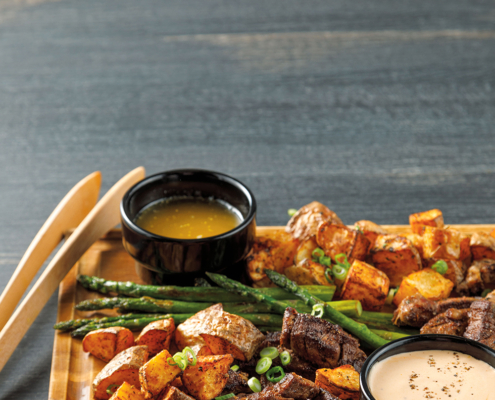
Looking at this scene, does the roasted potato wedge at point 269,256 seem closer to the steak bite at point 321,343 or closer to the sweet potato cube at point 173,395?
the steak bite at point 321,343

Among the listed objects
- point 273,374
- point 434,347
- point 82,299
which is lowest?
point 82,299

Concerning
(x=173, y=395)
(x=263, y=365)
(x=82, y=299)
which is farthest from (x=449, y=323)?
(x=82, y=299)

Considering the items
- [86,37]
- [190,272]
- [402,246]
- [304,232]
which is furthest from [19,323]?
[86,37]

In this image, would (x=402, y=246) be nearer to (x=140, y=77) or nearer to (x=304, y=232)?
(x=304, y=232)

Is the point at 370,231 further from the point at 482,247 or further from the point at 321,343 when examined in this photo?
the point at 321,343

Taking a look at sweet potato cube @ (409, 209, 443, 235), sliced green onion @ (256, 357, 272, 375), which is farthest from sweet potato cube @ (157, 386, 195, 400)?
sweet potato cube @ (409, 209, 443, 235)

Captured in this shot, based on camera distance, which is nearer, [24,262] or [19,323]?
[19,323]

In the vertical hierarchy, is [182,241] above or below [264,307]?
above
